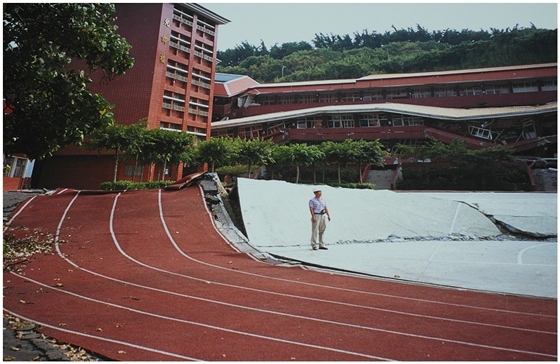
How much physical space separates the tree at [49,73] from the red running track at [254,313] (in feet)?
5.66

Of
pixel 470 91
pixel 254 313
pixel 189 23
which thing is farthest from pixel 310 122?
pixel 254 313

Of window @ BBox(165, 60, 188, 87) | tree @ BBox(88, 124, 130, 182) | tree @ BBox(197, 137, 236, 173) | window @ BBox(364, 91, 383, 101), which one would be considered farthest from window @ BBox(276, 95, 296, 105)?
tree @ BBox(88, 124, 130, 182)

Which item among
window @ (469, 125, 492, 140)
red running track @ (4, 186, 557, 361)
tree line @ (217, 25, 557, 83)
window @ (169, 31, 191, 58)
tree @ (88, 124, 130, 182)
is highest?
tree line @ (217, 25, 557, 83)

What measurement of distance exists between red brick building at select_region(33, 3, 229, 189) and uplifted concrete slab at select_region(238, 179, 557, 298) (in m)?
17.3

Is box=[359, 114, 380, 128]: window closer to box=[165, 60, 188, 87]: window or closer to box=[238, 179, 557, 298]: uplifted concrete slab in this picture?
box=[165, 60, 188, 87]: window

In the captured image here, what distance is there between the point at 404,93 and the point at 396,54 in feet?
77.4

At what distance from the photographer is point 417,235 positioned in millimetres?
9031

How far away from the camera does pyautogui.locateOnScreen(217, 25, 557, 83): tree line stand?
120ft

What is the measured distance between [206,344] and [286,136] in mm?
25137

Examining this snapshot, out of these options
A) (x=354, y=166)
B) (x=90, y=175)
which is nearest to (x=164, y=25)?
(x=90, y=175)

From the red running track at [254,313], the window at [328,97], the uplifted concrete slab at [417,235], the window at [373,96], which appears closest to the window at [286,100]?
the window at [328,97]

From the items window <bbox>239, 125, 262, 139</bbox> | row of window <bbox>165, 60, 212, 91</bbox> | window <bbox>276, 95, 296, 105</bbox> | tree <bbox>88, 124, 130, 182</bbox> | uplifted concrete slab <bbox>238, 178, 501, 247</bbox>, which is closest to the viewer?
uplifted concrete slab <bbox>238, 178, 501, 247</bbox>

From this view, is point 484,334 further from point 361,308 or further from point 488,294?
point 488,294

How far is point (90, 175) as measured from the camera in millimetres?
25078
